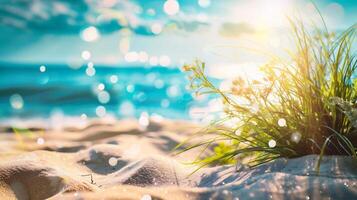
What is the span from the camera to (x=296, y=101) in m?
2.80

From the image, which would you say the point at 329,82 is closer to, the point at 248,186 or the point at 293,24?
the point at 293,24

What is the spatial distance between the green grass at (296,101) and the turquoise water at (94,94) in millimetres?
7160

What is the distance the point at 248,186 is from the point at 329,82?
3.23 ft

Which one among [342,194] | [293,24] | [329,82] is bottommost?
[342,194]

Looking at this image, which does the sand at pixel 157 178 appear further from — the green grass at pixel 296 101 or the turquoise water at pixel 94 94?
the turquoise water at pixel 94 94

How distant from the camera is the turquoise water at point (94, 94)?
1100cm

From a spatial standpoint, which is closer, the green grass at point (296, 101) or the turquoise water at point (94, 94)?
the green grass at point (296, 101)

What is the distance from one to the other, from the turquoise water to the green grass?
716 centimetres

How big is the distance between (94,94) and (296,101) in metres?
11.4

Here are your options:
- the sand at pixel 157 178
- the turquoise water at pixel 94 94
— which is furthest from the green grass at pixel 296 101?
the turquoise water at pixel 94 94

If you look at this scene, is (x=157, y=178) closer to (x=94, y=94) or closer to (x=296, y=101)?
(x=296, y=101)

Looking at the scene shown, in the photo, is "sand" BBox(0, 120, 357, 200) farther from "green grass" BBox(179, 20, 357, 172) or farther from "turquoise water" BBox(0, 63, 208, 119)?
"turquoise water" BBox(0, 63, 208, 119)

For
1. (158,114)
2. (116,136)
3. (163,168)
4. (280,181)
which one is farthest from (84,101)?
(280,181)

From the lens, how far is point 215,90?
2.83m
